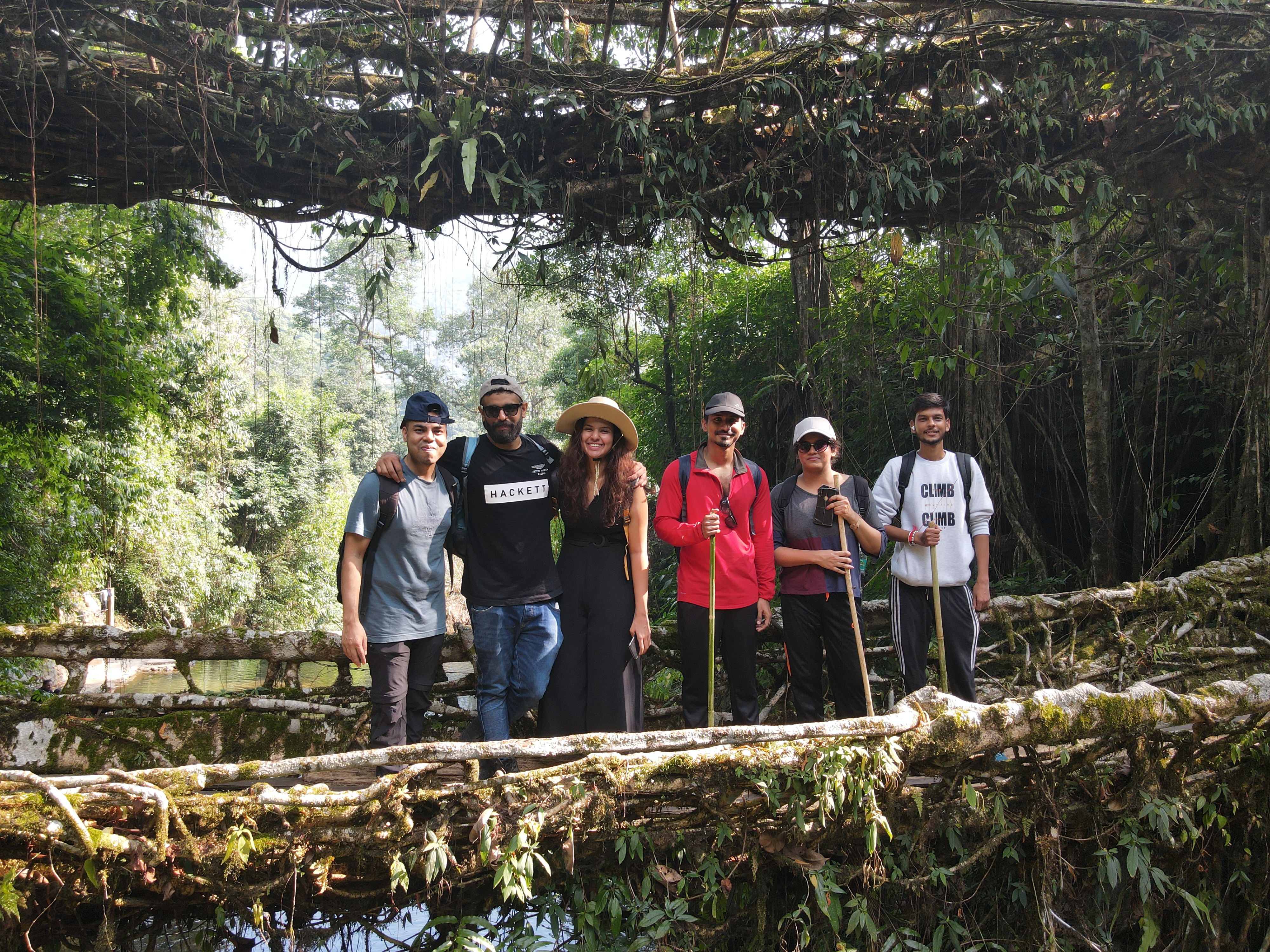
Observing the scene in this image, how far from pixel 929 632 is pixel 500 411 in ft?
7.27

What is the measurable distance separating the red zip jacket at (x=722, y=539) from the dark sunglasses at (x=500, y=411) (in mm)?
759

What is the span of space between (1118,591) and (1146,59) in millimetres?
2791

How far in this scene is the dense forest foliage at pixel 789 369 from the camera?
5.41 metres

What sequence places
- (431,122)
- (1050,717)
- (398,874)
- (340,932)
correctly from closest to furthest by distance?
1. (398,874)
2. (340,932)
3. (1050,717)
4. (431,122)

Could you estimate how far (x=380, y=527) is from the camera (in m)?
3.30

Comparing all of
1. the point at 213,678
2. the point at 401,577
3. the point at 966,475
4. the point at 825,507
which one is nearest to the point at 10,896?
the point at 401,577

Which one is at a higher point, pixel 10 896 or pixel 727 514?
pixel 727 514

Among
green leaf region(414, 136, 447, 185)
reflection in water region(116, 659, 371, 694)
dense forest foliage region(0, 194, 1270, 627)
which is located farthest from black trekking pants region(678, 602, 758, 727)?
reflection in water region(116, 659, 371, 694)

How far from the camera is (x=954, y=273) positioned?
648cm

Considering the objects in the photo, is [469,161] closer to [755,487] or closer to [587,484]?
[587,484]

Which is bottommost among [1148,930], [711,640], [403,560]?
[1148,930]

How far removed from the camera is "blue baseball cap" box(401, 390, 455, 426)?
333 centimetres

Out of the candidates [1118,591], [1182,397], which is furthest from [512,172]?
[1182,397]

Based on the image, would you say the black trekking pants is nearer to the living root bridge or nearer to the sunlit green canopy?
the living root bridge
